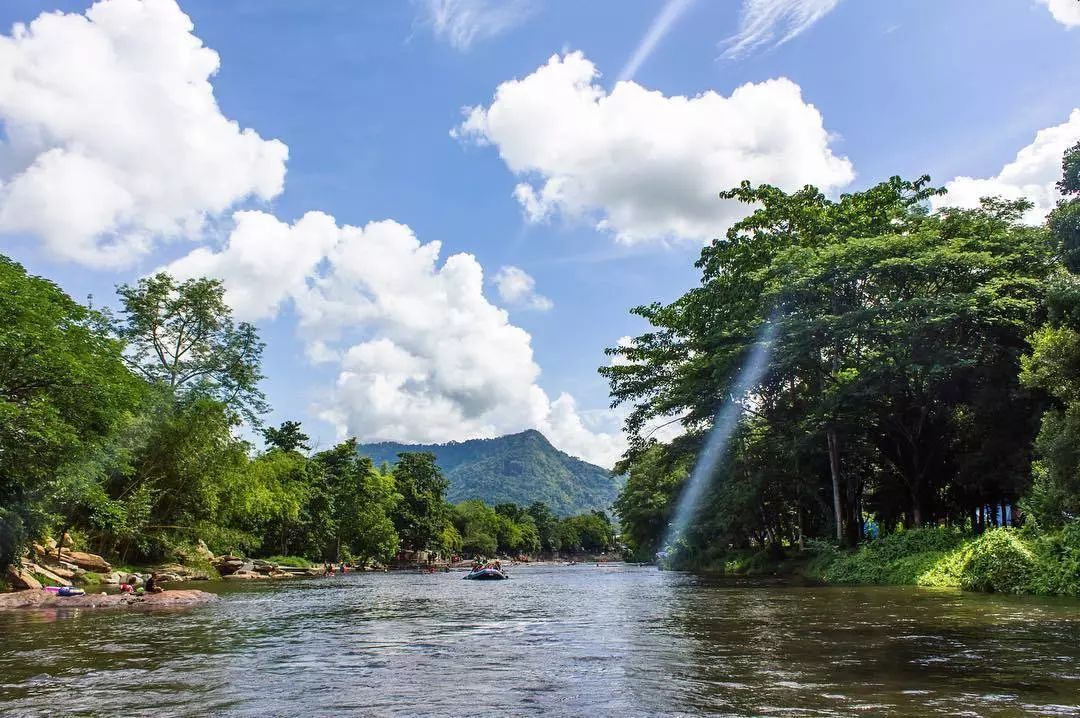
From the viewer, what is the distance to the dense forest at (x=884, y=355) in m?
30.2

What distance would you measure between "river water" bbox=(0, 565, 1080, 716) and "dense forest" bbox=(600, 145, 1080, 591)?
1272cm

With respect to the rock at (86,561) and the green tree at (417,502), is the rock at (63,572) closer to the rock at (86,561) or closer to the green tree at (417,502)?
the rock at (86,561)

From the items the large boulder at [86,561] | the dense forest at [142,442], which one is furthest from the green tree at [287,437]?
the large boulder at [86,561]

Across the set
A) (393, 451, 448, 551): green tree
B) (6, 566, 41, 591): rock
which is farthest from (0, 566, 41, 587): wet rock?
(393, 451, 448, 551): green tree

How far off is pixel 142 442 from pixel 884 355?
1685 inches

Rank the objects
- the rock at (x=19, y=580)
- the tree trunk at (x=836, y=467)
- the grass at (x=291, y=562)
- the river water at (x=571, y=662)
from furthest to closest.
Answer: the grass at (x=291, y=562) < the tree trunk at (x=836, y=467) < the rock at (x=19, y=580) < the river water at (x=571, y=662)

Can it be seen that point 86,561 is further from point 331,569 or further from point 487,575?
point 331,569

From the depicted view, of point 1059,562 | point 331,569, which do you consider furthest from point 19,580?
point 331,569

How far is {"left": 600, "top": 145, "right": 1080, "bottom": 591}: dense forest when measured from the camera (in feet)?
99.1

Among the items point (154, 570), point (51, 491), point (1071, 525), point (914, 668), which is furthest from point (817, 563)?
point (154, 570)

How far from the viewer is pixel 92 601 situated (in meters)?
28.5

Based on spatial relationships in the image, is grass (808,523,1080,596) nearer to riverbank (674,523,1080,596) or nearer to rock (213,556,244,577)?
riverbank (674,523,1080,596)

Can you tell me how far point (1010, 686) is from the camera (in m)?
9.68

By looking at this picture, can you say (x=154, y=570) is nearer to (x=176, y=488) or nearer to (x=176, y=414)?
(x=176, y=488)
